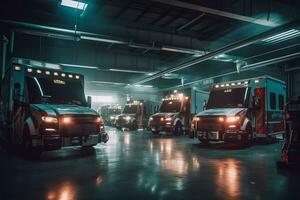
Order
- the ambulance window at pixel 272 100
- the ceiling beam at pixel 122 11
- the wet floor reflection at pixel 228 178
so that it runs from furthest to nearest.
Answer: the ambulance window at pixel 272 100 → the ceiling beam at pixel 122 11 → the wet floor reflection at pixel 228 178

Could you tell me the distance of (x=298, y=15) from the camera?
38.8 ft

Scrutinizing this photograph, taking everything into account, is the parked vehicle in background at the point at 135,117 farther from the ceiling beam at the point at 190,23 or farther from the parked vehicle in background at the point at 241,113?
the parked vehicle in background at the point at 241,113

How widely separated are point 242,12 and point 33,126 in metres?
9.55

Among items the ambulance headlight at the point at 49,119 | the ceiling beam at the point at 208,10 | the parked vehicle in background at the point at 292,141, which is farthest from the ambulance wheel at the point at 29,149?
the parked vehicle in background at the point at 292,141

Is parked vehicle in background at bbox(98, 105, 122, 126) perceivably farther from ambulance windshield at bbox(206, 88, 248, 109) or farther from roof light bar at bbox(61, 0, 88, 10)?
roof light bar at bbox(61, 0, 88, 10)

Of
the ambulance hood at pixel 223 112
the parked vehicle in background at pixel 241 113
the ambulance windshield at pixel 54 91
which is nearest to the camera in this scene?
the ambulance windshield at pixel 54 91

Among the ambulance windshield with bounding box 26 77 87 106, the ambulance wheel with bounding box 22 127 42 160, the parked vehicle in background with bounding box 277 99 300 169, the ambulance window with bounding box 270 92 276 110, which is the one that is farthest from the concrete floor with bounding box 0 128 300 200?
the ambulance window with bounding box 270 92 276 110

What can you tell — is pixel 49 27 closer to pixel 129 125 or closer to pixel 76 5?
pixel 76 5

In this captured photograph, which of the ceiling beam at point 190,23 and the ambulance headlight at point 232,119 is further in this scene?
the ceiling beam at point 190,23

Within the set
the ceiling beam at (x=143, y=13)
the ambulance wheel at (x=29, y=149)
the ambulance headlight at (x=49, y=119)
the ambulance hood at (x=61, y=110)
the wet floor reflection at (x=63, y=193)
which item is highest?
the ceiling beam at (x=143, y=13)

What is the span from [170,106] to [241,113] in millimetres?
7477

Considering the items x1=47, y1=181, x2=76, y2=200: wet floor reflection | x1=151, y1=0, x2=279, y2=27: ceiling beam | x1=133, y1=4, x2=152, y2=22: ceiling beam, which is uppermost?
x1=133, y1=4, x2=152, y2=22: ceiling beam

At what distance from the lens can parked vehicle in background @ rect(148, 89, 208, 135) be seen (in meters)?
16.1

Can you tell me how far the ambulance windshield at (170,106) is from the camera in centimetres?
1684
